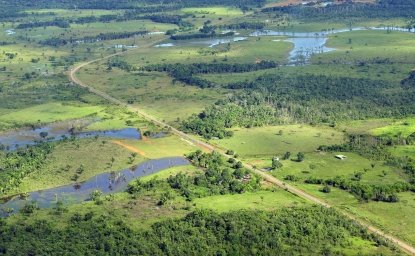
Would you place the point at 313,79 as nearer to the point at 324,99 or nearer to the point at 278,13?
the point at 324,99

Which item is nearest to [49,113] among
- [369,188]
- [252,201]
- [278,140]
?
[278,140]

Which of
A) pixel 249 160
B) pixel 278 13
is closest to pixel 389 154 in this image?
pixel 249 160

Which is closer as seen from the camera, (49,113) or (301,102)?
(49,113)

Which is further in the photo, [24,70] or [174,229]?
[24,70]

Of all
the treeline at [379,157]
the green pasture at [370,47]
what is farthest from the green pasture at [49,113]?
the green pasture at [370,47]

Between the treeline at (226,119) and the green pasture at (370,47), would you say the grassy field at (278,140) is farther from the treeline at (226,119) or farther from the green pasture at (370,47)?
the green pasture at (370,47)

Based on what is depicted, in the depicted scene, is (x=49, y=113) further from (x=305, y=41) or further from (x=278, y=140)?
(x=305, y=41)
